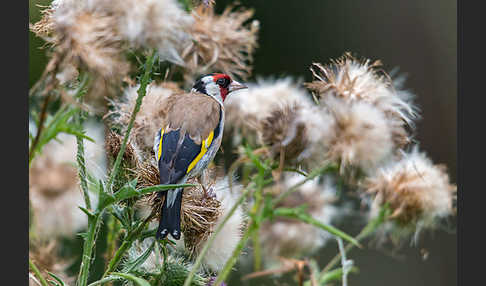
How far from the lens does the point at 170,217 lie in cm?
111

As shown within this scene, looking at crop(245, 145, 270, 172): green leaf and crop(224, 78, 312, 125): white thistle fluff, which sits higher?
crop(224, 78, 312, 125): white thistle fluff

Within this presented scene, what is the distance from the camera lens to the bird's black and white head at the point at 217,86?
162cm

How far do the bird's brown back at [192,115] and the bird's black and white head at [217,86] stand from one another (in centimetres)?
14

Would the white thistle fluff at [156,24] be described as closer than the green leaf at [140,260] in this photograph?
Yes

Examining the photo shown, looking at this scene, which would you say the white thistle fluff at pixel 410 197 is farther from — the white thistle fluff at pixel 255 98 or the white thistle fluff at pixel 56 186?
the white thistle fluff at pixel 56 186

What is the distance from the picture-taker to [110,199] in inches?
39.6

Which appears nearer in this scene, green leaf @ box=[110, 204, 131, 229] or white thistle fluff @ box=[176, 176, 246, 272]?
green leaf @ box=[110, 204, 131, 229]

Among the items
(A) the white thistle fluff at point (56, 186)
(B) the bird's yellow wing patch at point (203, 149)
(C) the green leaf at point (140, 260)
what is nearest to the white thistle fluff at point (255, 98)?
(B) the bird's yellow wing patch at point (203, 149)

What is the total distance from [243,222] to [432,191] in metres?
0.36

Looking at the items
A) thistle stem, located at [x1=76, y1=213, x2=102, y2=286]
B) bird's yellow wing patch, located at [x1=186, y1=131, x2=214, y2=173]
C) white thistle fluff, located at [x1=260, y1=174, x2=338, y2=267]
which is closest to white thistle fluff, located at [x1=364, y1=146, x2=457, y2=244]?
white thistle fluff, located at [x1=260, y1=174, x2=338, y2=267]

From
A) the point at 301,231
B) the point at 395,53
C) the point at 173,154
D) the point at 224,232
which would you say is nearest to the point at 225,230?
the point at 224,232

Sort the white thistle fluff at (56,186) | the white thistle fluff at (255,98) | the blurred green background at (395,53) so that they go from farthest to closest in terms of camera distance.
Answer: the blurred green background at (395,53)
the white thistle fluff at (255,98)
the white thistle fluff at (56,186)

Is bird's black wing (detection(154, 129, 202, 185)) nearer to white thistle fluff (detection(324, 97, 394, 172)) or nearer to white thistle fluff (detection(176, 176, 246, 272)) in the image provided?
white thistle fluff (detection(176, 176, 246, 272))

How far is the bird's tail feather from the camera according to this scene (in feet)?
3.58
